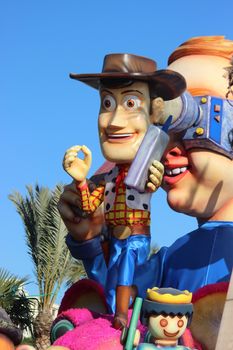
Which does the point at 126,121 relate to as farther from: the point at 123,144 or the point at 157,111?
the point at 157,111

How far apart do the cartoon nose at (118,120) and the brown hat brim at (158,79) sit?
23cm

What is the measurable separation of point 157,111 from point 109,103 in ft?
1.27

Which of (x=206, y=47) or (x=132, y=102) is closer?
(x=132, y=102)

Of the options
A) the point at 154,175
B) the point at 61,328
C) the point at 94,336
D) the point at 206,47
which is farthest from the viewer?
the point at 206,47

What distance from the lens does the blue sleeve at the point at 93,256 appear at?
6.37m

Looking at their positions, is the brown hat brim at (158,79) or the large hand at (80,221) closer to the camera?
the brown hat brim at (158,79)

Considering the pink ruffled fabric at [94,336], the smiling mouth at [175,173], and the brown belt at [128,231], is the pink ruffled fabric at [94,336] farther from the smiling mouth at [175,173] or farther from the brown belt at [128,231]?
the smiling mouth at [175,173]

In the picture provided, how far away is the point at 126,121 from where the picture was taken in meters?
5.96

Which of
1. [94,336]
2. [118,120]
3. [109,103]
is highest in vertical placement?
[109,103]

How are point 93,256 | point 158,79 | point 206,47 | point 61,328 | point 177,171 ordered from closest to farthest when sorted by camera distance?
1. point 61,328
2. point 158,79
3. point 177,171
4. point 93,256
5. point 206,47

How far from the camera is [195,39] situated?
6.70 meters

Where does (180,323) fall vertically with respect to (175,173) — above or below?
below

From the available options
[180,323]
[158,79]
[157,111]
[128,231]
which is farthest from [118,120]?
[180,323]

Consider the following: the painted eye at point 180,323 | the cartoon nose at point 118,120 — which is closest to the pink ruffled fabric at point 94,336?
the painted eye at point 180,323
